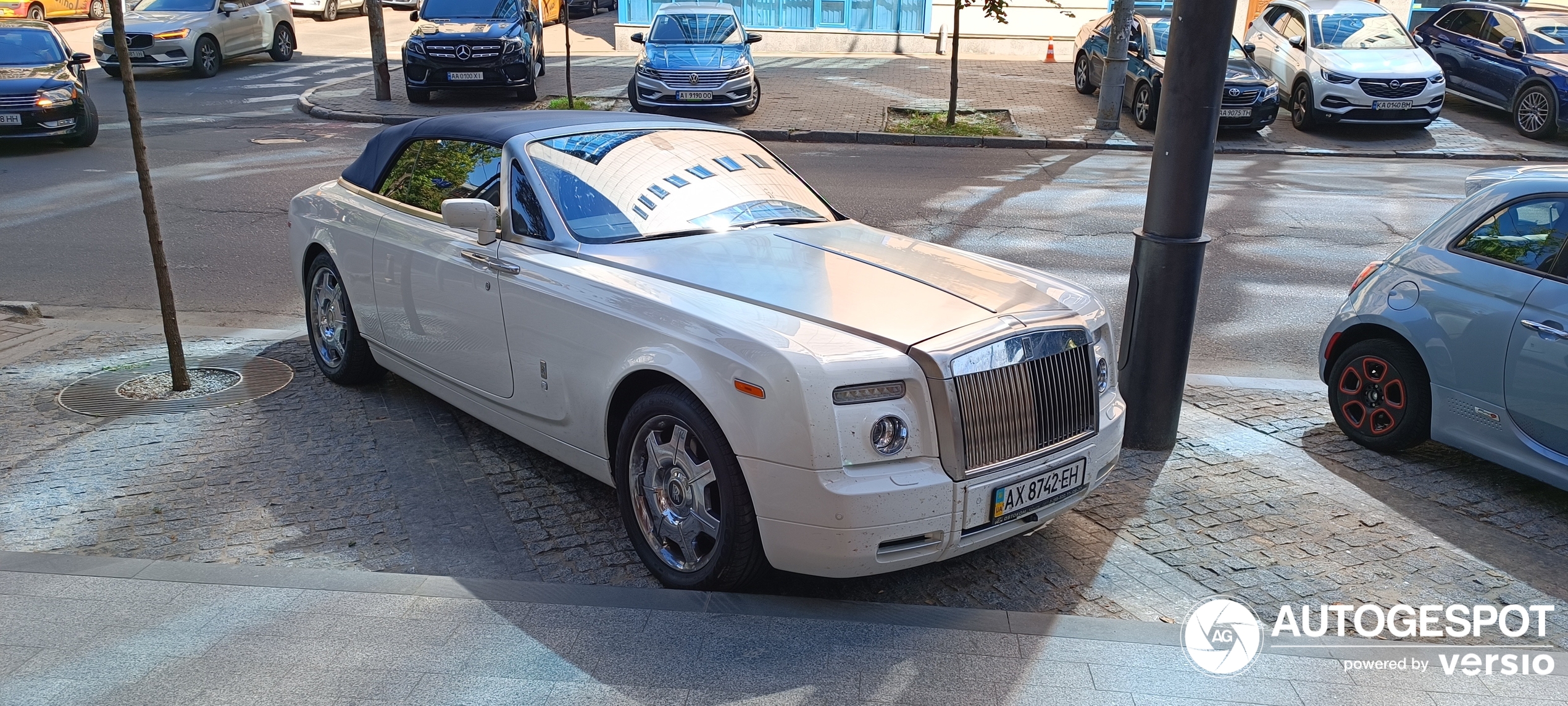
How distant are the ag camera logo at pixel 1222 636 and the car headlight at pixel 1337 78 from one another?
52.3 feet

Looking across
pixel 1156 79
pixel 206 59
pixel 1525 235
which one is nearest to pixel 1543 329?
pixel 1525 235

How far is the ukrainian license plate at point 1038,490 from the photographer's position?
3938 mm

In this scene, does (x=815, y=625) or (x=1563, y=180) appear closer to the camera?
(x=815, y=625)

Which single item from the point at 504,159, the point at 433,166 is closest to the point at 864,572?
the point at 504,159

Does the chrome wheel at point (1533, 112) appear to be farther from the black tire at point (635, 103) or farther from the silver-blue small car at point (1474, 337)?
the silver-blue small car at point (1474, 337)

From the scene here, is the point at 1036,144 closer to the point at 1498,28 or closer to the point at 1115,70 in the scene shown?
the point at 1115,70

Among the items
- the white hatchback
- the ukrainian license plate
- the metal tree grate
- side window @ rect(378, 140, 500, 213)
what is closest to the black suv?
the white hatchback

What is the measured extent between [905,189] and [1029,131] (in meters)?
5.66

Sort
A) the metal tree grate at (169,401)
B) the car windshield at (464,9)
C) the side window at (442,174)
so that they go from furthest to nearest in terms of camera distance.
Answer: the car windshield at (464,9) < the metal tree grate at (169,401) < the side window at (442,174)

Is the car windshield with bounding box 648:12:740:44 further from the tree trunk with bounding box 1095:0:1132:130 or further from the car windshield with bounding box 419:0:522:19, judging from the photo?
the tree trunk with bounding box 1095:0:1132:130

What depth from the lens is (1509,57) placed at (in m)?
18.7

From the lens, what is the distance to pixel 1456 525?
16.2ft

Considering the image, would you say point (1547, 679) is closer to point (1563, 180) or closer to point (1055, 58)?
point (1563, 180)

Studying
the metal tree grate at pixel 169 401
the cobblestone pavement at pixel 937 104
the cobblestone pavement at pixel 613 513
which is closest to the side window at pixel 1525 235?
the cobblestone pavement at pixel 613 513
